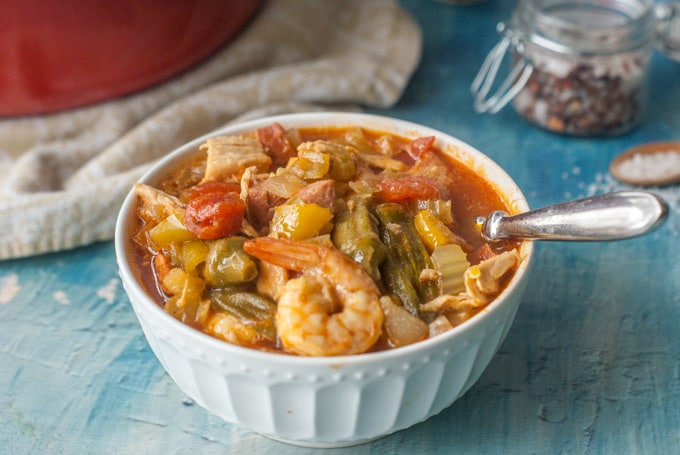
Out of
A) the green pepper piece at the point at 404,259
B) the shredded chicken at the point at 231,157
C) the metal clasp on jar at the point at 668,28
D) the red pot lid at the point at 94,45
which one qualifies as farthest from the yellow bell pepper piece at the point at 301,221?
the metal clasp on jar at the point at 668,28

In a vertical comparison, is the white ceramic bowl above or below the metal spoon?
below

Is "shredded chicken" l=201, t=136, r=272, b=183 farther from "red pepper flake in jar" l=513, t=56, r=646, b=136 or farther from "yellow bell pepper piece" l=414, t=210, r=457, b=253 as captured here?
"red pepper flake in jar" l=513, t=56, r=646, b=136

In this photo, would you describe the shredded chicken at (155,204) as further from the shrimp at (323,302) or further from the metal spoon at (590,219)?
the metal spoon at (590,219)

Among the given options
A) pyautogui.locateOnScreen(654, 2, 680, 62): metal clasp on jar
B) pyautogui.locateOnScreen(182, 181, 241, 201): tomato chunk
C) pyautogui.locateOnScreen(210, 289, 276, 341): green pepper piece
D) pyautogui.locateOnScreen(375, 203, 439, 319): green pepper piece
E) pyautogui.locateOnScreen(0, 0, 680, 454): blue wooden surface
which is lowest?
pyautogui.locateOnScreen(0, 0, 680, 454): blue wooden surface

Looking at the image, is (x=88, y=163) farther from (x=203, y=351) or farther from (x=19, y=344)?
(x=203, y=351)

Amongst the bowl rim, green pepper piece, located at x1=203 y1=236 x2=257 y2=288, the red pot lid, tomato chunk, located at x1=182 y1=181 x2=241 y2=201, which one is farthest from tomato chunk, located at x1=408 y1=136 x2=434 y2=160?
the red pot lid

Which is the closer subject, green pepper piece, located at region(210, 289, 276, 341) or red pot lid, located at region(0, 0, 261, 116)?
green pepper piece, located at region(210, 289, 276, 341)

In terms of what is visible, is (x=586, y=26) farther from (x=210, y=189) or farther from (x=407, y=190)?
(x=210, y=189)

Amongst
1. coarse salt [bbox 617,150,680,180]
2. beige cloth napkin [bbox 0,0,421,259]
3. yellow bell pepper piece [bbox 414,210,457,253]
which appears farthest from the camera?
coarse salt [bbox 617,150,680,180]

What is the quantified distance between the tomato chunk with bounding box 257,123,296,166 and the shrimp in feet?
1.32

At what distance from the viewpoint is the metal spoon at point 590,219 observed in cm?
132

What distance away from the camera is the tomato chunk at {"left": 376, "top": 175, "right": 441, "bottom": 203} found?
1.64 meters

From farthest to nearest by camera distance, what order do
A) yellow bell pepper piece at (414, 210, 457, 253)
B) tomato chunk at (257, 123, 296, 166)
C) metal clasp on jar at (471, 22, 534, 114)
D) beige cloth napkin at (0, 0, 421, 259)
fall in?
1. metal clasp on jar at (471, 22, 534, 114)
2. beige cloth napkin at (0, 0, 421, 259)
3. tomato chunk at (257, 123, 296, 166)
4. yellow bell pepper piece at (414, 210, 457, 253)

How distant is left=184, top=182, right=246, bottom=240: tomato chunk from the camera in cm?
152
